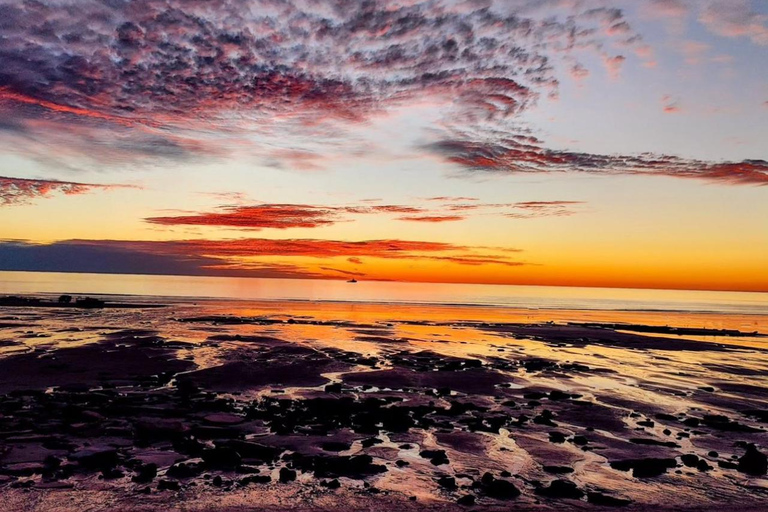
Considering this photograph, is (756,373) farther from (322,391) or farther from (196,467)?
(196,467)

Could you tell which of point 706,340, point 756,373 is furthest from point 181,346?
point 706,340

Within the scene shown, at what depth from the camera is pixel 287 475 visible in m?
13.6

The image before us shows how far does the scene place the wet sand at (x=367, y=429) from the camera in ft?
42.0

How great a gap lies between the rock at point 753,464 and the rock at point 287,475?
1217cm

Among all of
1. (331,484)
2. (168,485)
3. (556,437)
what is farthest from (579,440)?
(168,485)

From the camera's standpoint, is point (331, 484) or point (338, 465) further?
point (338, 465)

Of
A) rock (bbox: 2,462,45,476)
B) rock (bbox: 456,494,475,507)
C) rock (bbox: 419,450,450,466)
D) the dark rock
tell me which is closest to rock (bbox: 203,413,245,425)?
rock (bbox: 2,462,45,476)

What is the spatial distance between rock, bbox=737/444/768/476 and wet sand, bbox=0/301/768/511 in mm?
72

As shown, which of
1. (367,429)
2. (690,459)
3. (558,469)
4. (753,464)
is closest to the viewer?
(558,469)

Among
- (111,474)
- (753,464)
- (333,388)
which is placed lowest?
(333,388)

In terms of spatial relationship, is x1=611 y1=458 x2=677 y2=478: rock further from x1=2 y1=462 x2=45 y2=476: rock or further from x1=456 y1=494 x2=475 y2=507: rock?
x1=2 y1=462 x2=45 y2=476: rock

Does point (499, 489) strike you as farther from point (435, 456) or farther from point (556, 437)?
Answer: point (556, 437)

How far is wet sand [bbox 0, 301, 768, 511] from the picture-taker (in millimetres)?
12789

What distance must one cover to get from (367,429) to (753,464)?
1119cm
